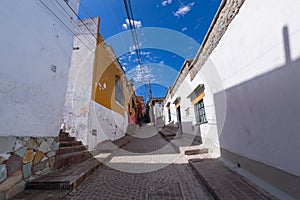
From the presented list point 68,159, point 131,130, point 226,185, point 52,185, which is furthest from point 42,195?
point 131,130

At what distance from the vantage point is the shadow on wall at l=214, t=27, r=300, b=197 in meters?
1.74

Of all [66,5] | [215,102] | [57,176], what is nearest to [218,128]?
[215,102]

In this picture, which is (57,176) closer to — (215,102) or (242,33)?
(215,102)

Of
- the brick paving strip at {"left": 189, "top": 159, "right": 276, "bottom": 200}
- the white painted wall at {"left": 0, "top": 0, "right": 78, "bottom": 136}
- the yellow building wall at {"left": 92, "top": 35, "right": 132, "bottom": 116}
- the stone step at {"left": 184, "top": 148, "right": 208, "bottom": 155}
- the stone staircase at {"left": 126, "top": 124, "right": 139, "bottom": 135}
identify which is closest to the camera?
the brick paving strip at {"left": 189, "top": 159, "right": 276, "bottom": 200}

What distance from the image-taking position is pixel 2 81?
224cm

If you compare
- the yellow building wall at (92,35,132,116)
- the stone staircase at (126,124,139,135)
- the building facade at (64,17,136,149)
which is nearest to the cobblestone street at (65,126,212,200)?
the building facade at (64,17,136,149)

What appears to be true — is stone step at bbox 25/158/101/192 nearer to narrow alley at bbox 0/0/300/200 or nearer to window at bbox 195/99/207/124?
narrow alley at bbox 0/0/300/200

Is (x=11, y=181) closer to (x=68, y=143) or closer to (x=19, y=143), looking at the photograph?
(x=19, y=143)

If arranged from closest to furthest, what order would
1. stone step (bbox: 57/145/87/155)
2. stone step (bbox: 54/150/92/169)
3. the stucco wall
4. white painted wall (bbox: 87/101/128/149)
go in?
stone step (bbox: 54/150/92/169) → stone step (bbox: 57/145/87/155) → the stucco wall → white painted wall (bbox: 87/101/128/149)

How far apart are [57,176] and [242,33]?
461cm

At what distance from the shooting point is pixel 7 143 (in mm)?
2232

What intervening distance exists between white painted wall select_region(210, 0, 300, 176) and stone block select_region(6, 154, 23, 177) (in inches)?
161

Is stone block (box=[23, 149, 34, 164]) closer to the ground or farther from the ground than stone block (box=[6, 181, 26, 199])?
farther from the ground

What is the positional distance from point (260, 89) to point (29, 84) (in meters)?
4.17
